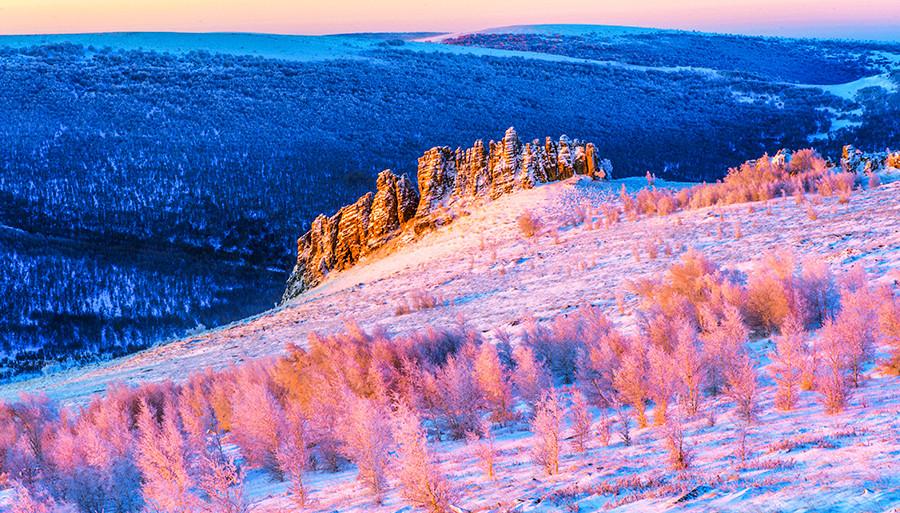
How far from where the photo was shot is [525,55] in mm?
119500

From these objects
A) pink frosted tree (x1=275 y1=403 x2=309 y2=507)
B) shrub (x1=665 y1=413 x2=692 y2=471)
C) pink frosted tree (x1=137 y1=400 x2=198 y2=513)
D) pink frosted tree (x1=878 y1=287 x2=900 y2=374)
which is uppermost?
pink frosted tree (x1=878 y1=287 x2=900 y2=374)

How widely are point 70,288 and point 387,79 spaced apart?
6467cm

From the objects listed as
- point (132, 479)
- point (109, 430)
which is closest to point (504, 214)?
point (109, 430)

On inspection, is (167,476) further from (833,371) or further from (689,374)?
(833,371)

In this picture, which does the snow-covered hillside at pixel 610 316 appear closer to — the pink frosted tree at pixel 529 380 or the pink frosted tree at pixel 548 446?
the pink frosted tree at pixel 548 446

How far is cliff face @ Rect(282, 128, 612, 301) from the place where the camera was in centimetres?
2706

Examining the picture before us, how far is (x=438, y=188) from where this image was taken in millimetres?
29297

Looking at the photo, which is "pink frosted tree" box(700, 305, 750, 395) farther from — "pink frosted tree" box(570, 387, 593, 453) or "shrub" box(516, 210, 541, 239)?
"shrub" box(516, 210, 541, 239)

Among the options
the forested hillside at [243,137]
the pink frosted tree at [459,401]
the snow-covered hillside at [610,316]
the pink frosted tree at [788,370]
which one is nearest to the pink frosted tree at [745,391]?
the snow-covered hillside at [610,316]

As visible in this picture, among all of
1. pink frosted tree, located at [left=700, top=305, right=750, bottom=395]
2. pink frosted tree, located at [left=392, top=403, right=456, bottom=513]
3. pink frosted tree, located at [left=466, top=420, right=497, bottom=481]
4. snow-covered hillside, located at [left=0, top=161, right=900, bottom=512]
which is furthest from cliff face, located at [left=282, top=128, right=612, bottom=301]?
pink frosted tree, located at [left=392, top=403, right=456, bottom=513]

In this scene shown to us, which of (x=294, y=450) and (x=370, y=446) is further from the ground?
(x=370, y=446)

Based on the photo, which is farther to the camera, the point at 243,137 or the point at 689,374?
the point at 243,137

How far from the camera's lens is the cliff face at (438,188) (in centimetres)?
2706

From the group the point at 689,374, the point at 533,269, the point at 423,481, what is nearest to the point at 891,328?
the point at 689,374
